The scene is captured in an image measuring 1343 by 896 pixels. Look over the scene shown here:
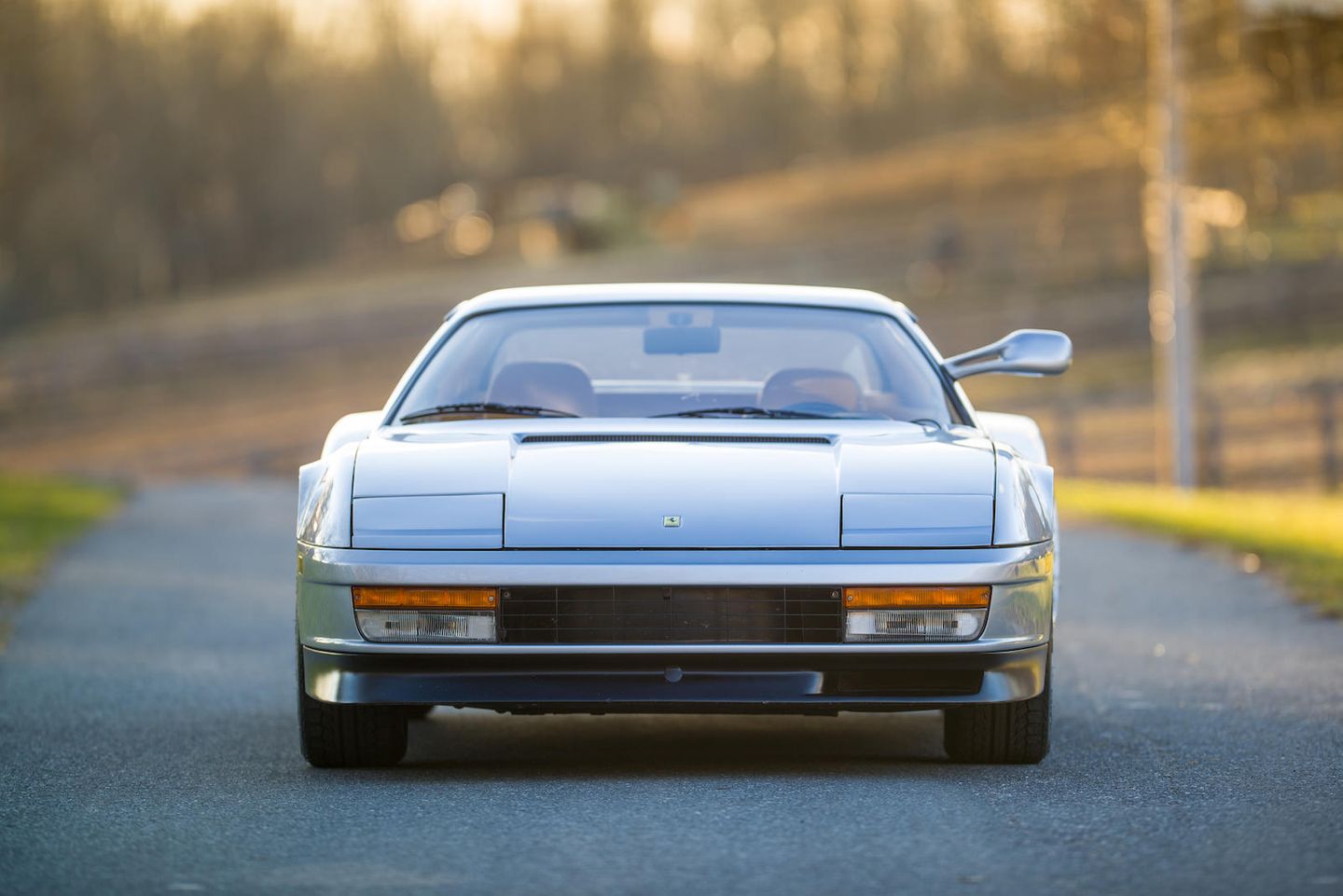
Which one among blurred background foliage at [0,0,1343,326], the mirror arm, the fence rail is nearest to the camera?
the mirror arm

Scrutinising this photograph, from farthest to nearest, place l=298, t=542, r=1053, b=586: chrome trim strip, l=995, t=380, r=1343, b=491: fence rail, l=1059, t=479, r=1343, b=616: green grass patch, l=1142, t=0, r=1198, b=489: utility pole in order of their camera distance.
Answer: l=995, t=380, r=1343, b=491: fence rail
l=1142, t=0, r=1198, b=489: utility pole
l=1059, t=479, r=1343, b=616: green grass patch
l=298, t=542, r=1053, b=586: chrome trim strip

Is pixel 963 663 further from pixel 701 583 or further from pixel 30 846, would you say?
pixel 30 846

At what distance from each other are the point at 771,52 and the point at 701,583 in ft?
325

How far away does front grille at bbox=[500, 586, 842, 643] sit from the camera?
5207 millimetres

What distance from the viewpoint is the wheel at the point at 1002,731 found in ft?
18.4

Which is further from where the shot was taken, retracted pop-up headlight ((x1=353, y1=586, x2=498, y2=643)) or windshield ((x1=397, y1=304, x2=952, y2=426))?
windshield ((x1=397, y1=304, x2=952, y2=426))

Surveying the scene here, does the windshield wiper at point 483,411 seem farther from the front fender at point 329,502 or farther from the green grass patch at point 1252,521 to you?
the green grass patch at point 1252,521

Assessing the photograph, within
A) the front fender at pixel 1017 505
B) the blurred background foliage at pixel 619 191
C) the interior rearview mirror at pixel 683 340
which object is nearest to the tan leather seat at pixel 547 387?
the interior rearview mirror at pixel 683 340

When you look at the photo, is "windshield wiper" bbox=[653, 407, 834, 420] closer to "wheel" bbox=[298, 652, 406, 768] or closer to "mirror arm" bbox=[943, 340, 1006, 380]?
"mirror arm" bbox=[943, 340, 1006, 380]

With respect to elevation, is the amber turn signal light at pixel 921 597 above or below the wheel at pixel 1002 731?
above

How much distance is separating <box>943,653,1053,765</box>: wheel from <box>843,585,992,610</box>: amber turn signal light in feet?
1.33

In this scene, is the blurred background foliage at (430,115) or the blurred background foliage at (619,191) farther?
the blurred background foliage at (430,115)

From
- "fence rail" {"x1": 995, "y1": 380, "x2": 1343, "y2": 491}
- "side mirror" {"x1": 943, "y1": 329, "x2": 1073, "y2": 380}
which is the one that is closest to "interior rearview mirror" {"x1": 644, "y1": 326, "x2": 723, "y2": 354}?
"side mirror" {"x1": 943, "y1": 329, "x2": 1073, "y2": 380}

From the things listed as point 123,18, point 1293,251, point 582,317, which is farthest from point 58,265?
point 582,317
